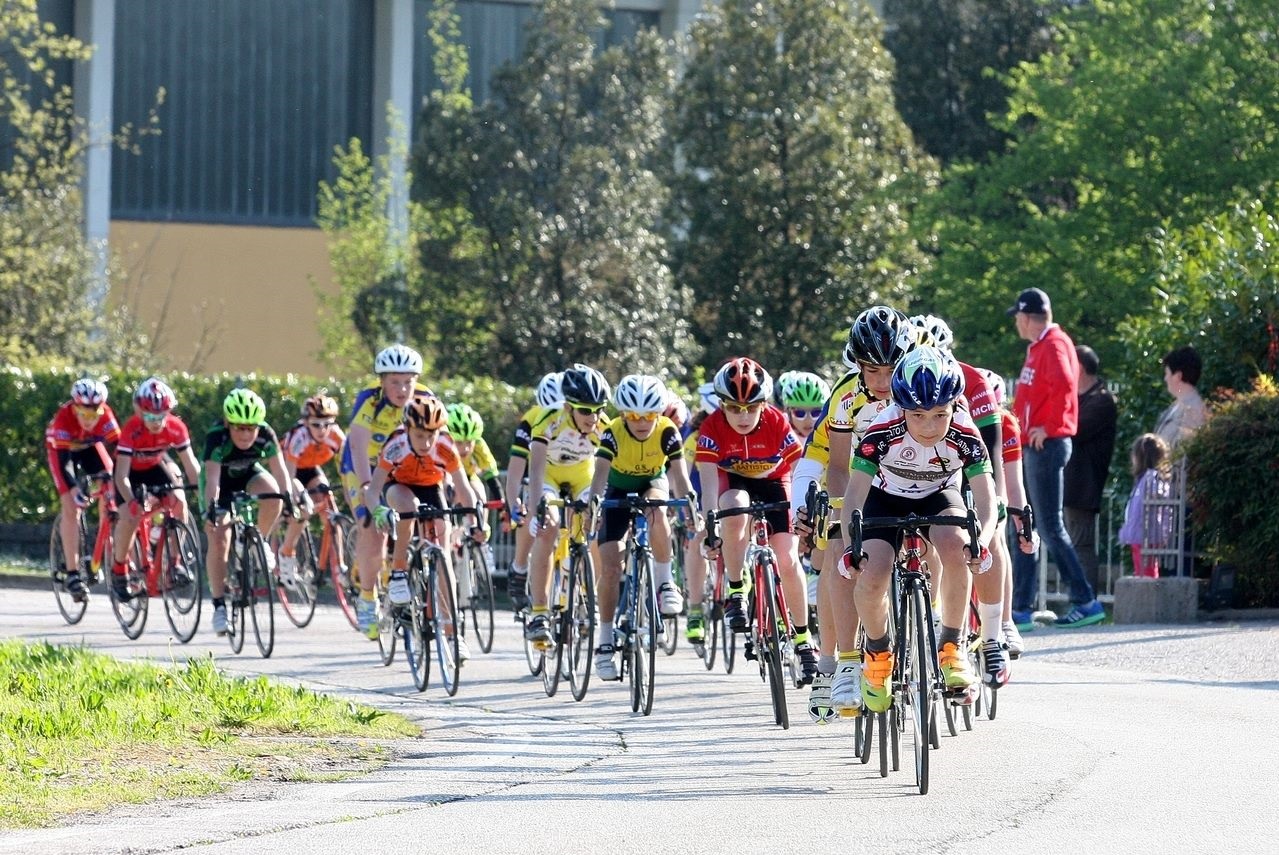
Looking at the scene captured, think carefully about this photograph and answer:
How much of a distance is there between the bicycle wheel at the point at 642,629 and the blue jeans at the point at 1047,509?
5.39 meters

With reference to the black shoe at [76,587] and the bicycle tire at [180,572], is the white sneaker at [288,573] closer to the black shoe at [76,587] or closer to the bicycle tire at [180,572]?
the bicycle tire at [180,572]

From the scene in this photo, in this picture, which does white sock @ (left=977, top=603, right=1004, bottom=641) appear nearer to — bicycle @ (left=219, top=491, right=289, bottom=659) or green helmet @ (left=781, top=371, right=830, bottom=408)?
green helmet @ (left=781, top=371, right=830, bottom=408)

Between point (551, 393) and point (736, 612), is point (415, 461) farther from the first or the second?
point (736, 612)

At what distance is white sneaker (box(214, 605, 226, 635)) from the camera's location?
52.6 ft

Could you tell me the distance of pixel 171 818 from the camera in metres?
8.46

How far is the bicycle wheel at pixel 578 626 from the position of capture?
497 inches

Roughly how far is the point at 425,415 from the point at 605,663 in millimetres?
2284

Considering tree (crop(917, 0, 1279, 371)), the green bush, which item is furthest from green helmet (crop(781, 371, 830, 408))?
tree (crop(917, 0, 1279, 371))

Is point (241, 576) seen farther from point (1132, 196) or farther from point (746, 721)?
point (1132, 196)

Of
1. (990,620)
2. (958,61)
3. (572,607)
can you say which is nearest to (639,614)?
(572,607)

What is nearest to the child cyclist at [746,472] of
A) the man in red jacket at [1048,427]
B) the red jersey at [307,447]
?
the man in red jacket at [1048,427]

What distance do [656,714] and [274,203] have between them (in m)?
42.6

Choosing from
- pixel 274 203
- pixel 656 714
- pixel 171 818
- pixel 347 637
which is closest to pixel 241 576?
pixel 347 637

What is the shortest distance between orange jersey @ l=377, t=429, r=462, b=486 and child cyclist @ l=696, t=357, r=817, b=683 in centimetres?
230
